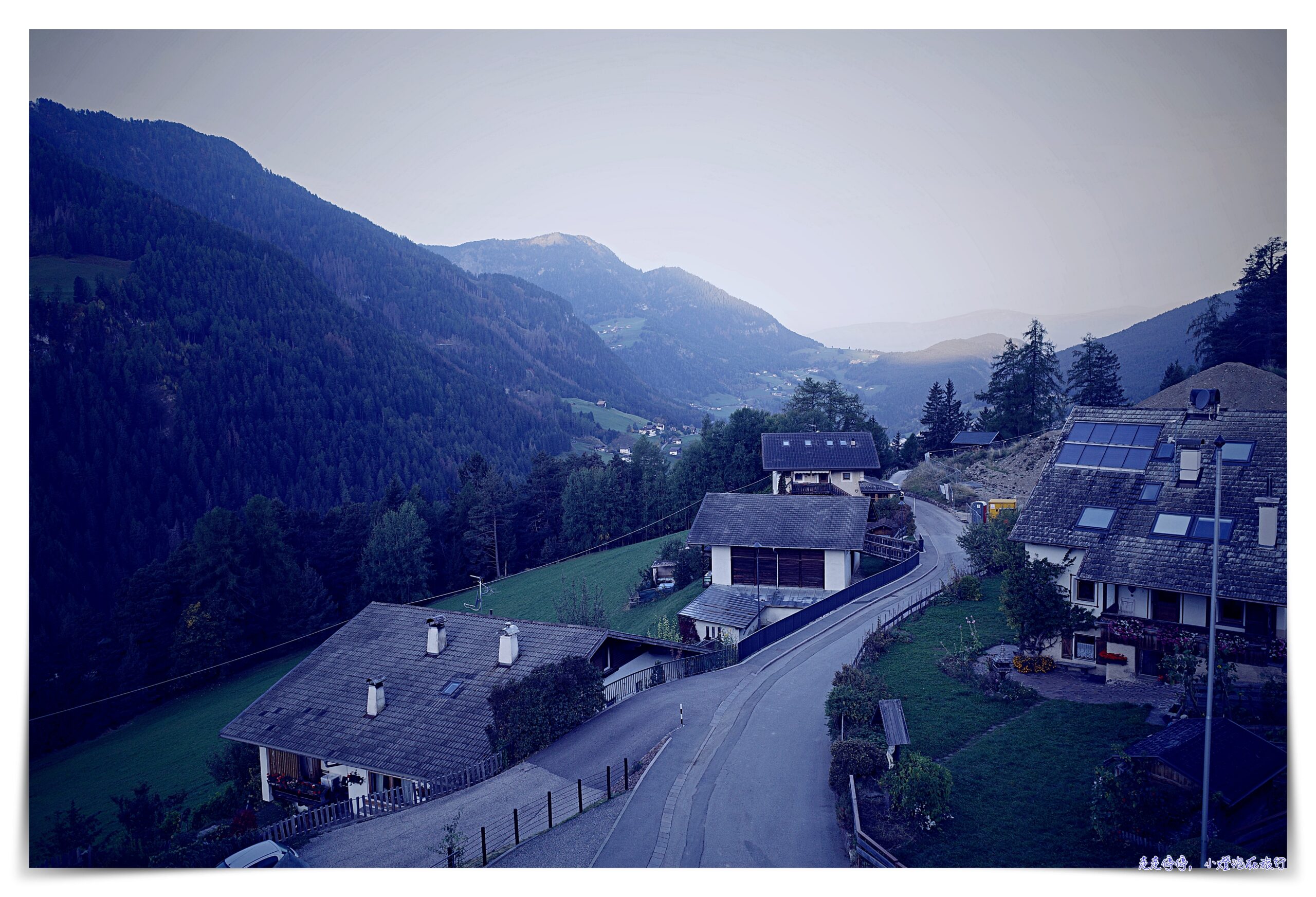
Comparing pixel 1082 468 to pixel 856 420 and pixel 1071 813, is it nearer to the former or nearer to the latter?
pixel 1071 813

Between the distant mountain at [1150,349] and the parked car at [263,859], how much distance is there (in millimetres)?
28770

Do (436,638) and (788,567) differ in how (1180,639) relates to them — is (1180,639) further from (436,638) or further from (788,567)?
(436,638)

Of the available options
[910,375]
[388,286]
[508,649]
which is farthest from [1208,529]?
[388,286]

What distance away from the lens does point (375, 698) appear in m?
19.2

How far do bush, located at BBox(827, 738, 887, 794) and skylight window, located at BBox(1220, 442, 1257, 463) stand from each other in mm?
10744

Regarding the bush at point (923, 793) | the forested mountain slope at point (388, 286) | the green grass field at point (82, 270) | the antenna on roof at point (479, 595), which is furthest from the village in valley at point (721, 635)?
the forested mountain slope at point (388, 286)

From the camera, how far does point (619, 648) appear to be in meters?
21.1

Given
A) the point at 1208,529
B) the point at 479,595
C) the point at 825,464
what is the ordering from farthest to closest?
the point at 825,464, the point at 479,595, the point at 1208,529

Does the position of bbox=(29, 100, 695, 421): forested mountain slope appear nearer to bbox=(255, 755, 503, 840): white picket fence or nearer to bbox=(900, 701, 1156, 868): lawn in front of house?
bbox=(255, 755, 503, 840): white picket fence

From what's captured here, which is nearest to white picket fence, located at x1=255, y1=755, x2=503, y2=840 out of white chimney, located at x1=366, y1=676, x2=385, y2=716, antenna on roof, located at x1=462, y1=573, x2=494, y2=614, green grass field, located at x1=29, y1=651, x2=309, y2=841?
white chimney, located at x1=366, y1=676, x2=385, y2=716

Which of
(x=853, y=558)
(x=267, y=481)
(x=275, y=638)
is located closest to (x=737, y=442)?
(x=853, y=558)

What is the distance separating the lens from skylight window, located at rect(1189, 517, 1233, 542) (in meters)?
15.3

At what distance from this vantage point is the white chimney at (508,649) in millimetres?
19672

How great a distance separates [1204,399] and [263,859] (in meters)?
19.1
